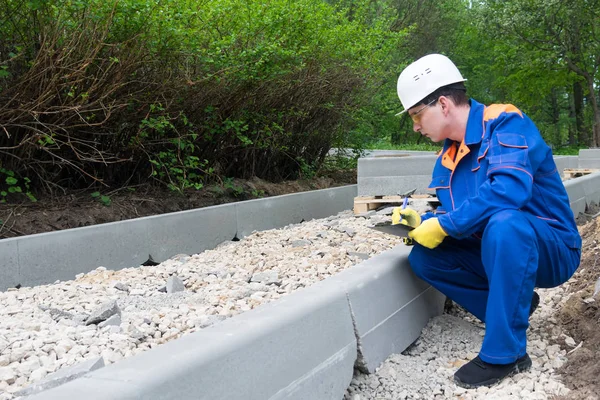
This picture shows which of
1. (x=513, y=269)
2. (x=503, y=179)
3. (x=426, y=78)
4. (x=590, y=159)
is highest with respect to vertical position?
(x=426, y=78)

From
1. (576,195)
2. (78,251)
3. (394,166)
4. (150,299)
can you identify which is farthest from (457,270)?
(576,195)

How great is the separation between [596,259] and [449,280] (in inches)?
76.3

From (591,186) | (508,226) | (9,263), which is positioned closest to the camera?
(508,226)

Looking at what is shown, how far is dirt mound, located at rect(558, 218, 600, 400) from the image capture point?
2.88 metres

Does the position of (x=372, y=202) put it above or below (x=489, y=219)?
below

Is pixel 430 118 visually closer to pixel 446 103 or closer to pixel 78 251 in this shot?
pixel 446 103

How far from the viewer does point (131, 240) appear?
20.2ft

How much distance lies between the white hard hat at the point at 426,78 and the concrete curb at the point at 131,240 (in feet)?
11.6

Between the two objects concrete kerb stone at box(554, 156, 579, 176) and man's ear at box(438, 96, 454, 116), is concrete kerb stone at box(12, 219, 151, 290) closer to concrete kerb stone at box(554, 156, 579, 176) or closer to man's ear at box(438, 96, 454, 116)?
man's ear at box(438, 96, 454, 116)

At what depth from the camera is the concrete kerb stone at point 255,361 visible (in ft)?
6.41

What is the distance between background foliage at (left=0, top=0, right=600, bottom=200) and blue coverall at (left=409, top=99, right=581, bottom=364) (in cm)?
408

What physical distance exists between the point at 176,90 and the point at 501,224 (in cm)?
526

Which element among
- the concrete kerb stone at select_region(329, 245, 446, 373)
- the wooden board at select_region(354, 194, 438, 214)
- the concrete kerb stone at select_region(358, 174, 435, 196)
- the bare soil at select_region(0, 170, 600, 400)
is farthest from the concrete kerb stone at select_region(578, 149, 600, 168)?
the concrete kerb stone at select_region(329, 245, 446, 373)

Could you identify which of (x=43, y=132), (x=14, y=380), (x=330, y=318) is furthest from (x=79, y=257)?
(x=330, y=318)
